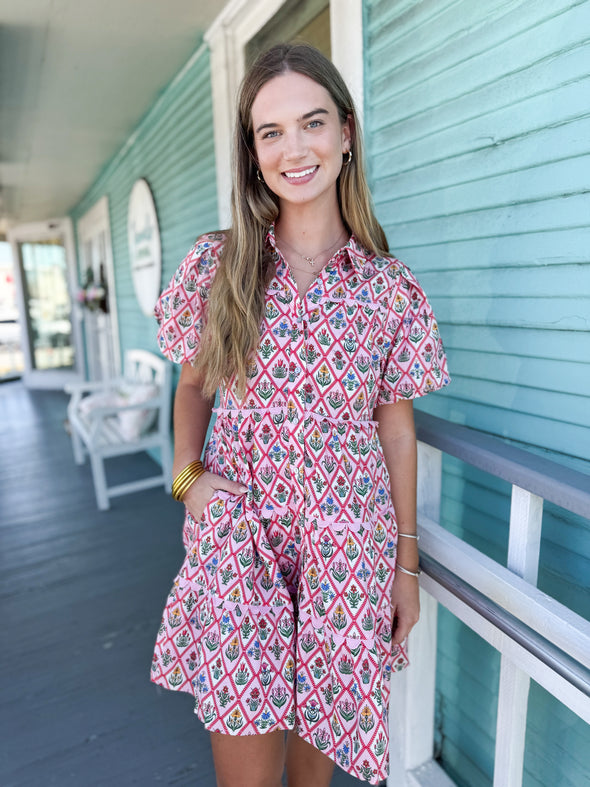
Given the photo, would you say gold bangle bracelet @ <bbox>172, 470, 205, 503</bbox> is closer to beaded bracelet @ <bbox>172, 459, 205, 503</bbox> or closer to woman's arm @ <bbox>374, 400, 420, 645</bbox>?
beaded bracelet @ <bbox>172, 459, 205, 503</bbox>

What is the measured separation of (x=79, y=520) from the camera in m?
3.36

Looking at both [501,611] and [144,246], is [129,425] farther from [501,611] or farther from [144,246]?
[501,611]

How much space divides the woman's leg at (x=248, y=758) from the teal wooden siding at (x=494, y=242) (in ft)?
2.22

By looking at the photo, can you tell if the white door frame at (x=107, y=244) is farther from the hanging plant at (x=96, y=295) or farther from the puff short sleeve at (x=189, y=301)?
the puff short sleeve at (x=189, y=301)

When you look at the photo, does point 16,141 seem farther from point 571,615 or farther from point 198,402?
point 571,615

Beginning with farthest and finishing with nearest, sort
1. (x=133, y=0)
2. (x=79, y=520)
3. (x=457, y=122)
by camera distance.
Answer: (x=79, y=520)
(x=133, y=0)
(x=457, y=122)

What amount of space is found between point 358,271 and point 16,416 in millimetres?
6868

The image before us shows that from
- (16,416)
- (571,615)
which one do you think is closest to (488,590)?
(571,615)

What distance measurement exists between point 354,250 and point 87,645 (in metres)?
1.97

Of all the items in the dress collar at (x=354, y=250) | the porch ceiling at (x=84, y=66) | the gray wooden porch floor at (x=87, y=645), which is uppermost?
the porch ceiling at (x=84, y=66)

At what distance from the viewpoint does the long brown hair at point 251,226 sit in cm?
100

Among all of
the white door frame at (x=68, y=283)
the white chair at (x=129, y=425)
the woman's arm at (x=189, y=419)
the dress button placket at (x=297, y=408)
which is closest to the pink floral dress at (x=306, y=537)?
the dress button placket at (x=297, y=408)

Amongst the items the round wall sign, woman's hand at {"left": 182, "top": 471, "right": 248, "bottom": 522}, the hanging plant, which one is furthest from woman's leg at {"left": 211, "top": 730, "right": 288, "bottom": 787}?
the hanging plant

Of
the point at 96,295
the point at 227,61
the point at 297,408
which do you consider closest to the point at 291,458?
the point at 297,408
